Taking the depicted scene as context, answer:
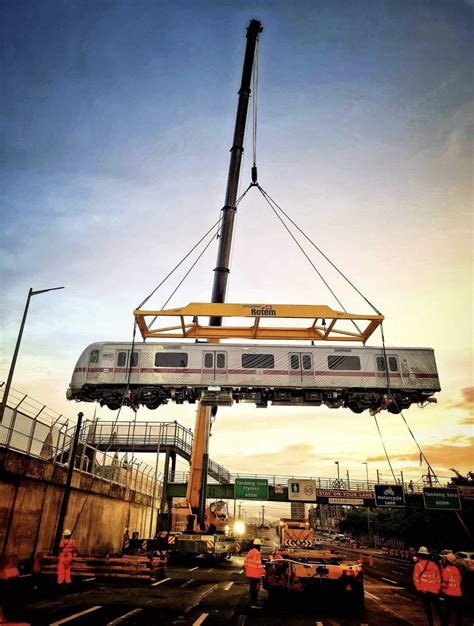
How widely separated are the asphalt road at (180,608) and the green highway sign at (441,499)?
2185 centimetres

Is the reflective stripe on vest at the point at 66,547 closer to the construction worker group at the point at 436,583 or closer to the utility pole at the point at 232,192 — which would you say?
the construction worker group at the point at 436,583

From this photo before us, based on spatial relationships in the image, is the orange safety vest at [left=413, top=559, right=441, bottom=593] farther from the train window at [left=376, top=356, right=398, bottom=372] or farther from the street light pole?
the street light pole

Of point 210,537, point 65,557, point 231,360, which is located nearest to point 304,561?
point 65,557

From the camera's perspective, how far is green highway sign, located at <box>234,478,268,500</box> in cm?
3588

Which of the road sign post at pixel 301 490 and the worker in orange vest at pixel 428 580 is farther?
the road sign post at pixel 301 490

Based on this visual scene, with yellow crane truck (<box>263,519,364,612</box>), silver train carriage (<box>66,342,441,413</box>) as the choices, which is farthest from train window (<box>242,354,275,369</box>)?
yellow crane truck (<box>263,519,364,612</box>)

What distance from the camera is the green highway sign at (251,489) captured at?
3588 centimetres

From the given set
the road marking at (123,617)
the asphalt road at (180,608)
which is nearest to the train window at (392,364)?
the asphalt road at (180,608)

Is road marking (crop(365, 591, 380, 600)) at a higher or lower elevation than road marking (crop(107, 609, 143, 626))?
lower

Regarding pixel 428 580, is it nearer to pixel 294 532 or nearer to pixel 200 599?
pixel 200 599

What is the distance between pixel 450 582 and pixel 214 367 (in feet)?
33.2

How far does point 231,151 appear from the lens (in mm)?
20703

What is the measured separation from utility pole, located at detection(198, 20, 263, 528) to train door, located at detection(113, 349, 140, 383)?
12.5 feet

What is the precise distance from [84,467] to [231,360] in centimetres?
1014
